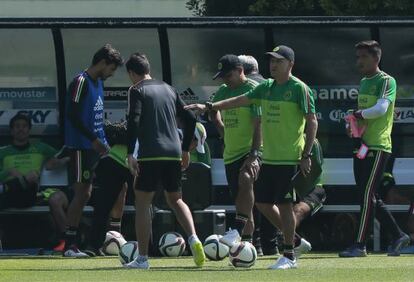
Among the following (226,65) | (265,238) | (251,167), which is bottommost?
(265,238)

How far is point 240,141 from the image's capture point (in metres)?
14.9

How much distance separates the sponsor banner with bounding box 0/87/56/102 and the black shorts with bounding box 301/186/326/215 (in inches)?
132

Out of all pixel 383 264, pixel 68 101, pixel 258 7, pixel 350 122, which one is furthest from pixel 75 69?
pixel 258 7

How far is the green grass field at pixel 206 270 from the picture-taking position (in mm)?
12133

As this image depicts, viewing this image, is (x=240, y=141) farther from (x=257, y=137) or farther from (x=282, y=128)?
(x=282, y=128)

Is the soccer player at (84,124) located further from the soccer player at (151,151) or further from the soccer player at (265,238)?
the soccer player at (151,151)

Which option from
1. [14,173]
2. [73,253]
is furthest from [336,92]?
[73,253]

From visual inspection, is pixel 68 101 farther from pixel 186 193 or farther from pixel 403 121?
pixel 403 121

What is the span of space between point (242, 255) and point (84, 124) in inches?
109

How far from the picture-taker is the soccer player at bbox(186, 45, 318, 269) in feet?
43.0

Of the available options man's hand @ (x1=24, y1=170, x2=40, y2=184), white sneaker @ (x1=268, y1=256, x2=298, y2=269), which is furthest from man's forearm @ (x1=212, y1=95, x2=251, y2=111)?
man's hand @ (x1=24, y1=170, x2=40, y2=184)

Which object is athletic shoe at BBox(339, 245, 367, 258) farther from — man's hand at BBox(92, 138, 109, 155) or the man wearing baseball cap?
man's hand at BBox(92, 138, 109, 155)

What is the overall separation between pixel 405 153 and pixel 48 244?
437cm

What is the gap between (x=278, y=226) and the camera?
14055mm
